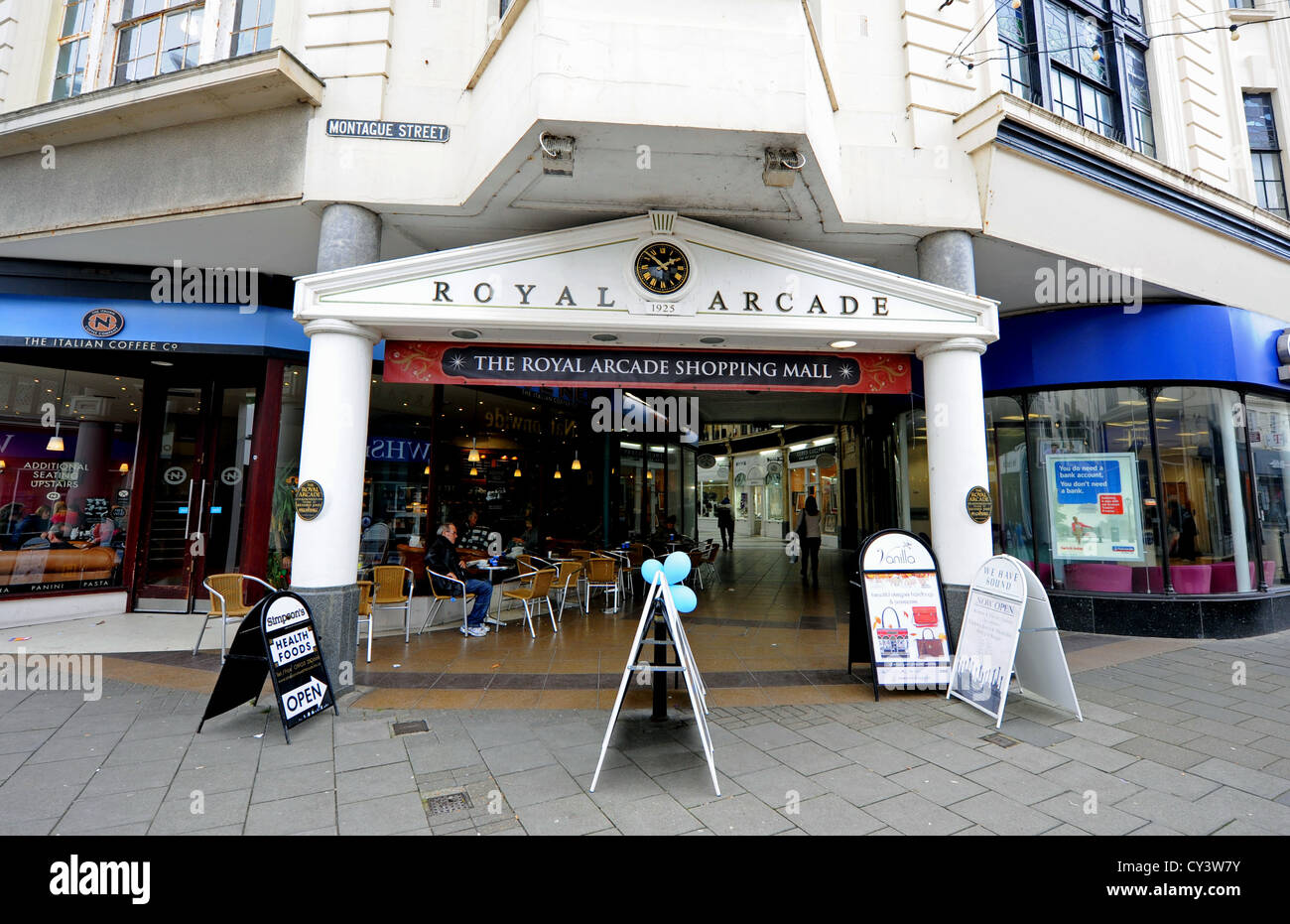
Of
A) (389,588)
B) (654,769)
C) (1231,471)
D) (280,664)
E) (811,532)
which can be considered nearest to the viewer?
(654,769)

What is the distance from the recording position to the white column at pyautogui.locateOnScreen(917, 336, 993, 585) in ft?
18.8

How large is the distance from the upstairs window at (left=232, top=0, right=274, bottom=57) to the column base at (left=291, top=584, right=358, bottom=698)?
6077 millimetres

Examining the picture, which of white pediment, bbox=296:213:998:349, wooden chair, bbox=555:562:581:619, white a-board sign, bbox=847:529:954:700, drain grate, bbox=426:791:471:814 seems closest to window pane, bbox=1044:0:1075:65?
white pediment, bbox=296:213:998:349

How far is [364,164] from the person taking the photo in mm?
5734

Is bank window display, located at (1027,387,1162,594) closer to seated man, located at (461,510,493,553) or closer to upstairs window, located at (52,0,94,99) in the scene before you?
seated man, located at (461,510,493,553)

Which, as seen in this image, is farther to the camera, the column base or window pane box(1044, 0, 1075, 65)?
window pane box(1044, 0, 1075, 65)

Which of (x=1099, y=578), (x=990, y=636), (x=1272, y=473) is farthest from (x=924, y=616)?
(x=1272, y=473)

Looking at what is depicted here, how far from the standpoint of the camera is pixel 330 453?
5.40 metres

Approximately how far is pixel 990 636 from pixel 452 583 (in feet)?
19.1

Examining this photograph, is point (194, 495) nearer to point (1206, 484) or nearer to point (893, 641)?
point (893, 641)

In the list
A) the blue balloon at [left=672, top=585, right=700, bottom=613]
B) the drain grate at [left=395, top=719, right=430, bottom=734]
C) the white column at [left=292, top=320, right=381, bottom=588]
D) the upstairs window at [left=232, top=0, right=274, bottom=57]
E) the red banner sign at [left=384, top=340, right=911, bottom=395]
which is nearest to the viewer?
the blue balloon at [left=672, top=585, right=700, bottom=613]

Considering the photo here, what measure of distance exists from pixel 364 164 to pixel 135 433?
20.3 ft
